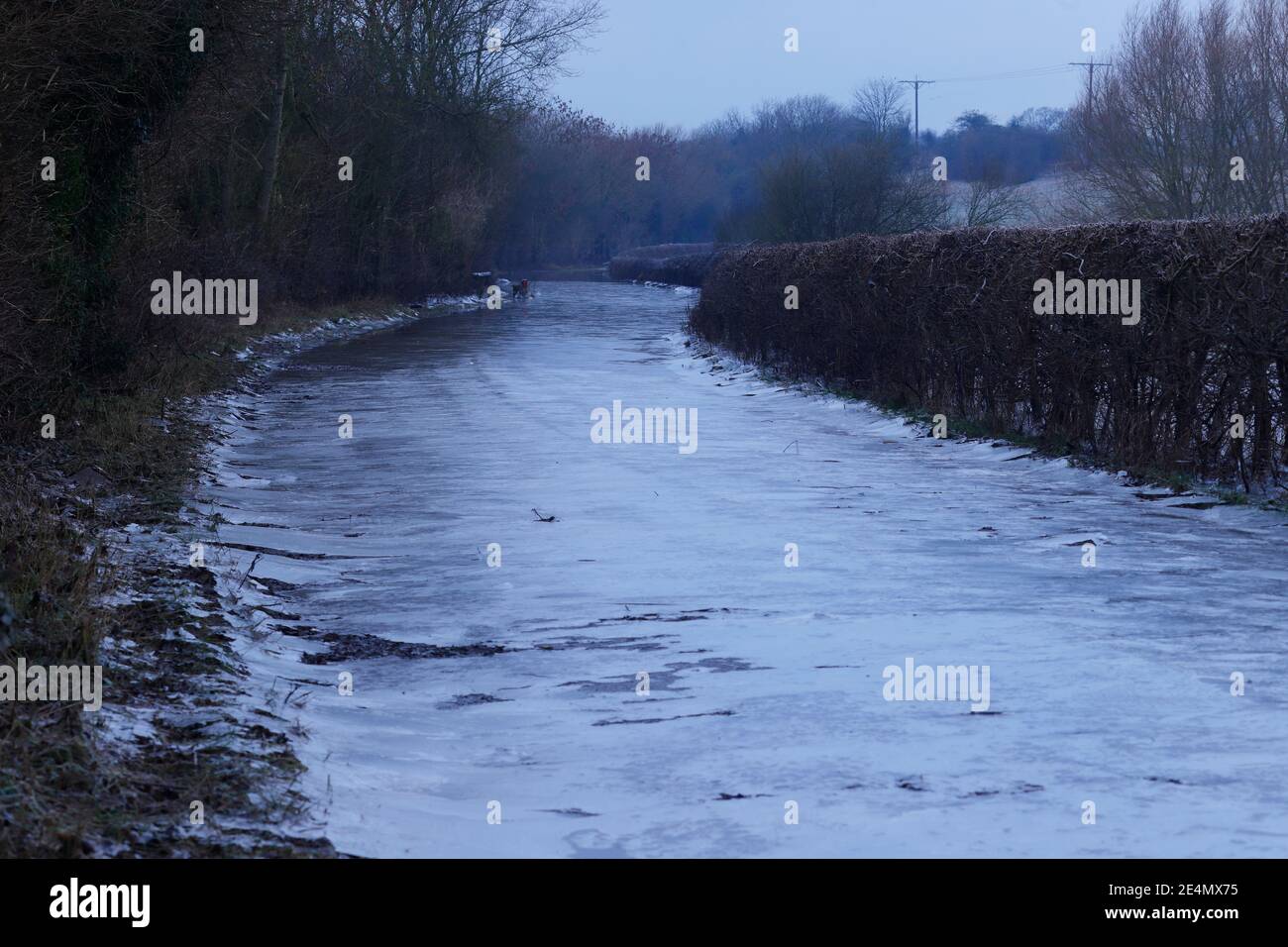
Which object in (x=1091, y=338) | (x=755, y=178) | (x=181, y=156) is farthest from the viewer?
(x=755, y=178)

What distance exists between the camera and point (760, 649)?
7.27 meters

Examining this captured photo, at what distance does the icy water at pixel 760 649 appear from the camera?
5059 millimetres

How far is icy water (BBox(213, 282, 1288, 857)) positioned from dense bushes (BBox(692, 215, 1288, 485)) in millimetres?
742

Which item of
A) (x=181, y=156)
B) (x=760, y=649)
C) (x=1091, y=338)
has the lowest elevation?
(x=760, y=649)

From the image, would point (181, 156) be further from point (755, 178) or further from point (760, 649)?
point (755, 178)

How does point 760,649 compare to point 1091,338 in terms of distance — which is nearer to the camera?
point 760,649

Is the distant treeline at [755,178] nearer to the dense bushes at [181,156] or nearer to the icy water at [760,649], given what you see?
the dense bushes at [181,156]

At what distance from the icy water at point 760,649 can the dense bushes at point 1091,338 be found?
74 cm

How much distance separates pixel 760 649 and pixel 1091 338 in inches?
280

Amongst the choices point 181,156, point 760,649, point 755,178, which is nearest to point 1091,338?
point 760,649

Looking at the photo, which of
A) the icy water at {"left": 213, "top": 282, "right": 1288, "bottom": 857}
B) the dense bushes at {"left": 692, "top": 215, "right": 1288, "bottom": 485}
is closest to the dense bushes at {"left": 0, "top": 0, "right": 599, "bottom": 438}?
the icy water at {"left": 213, "top": 282, "right": 1288, "bottom": 857}

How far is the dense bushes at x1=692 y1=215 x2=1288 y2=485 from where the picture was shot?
1109 cm

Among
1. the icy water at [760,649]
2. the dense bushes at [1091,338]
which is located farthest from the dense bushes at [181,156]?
the dense bushes at [1091,338]
